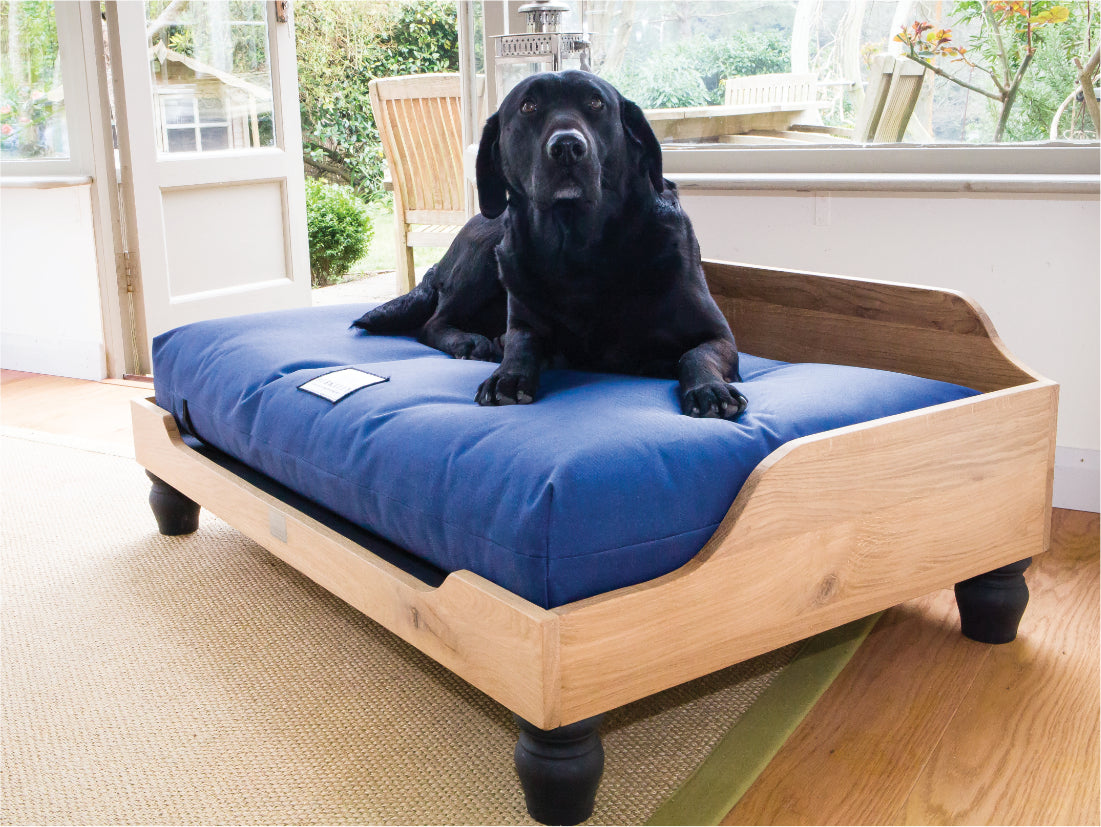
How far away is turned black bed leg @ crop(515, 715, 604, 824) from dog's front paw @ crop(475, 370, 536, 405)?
435 millimetres

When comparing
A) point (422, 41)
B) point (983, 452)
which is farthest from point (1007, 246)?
point (422, 41)

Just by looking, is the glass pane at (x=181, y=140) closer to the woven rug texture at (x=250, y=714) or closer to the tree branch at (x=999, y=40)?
the woven rug texture at (x=250, y=714)

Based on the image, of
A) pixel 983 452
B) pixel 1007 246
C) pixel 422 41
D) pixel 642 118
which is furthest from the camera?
pixel 422 41

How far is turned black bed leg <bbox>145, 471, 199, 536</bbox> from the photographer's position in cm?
199

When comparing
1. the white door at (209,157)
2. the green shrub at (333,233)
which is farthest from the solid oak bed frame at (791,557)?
the green shrub at (333,233)

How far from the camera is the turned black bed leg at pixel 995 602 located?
1503 millimetres

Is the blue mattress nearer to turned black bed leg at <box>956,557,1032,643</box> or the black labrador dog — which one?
the black labrador dog

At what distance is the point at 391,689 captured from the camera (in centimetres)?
143

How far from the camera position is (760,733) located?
4.27 feet

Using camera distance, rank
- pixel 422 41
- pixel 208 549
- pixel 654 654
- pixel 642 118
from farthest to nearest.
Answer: pixel 422 41
pixel 208 549
pixel 642 118
pixel 654 654

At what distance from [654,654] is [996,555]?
621 mm

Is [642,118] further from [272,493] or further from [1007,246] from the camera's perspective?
[1007,246]

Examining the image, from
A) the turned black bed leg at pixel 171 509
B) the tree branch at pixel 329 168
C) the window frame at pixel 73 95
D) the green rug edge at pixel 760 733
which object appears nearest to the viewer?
the green rug edge at pixel 760 733

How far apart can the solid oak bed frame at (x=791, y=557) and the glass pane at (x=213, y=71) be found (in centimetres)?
205
